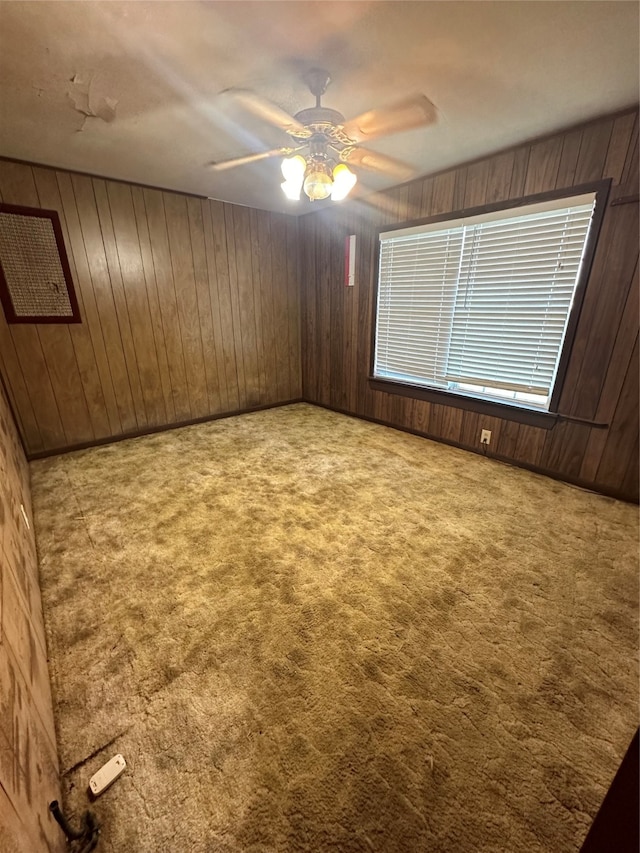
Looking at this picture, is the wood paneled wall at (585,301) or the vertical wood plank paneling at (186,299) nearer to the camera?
the wood paneled wall at (585,301)

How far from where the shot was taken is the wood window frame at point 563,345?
2.25 meters

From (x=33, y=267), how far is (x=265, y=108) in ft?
7.59

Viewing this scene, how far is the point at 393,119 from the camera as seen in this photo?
2.00 m

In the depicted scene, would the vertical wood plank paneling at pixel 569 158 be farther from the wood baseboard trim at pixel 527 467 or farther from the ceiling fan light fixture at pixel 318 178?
the wood baseboard trim at pixel 527 467

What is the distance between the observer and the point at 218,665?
1355 millimetres

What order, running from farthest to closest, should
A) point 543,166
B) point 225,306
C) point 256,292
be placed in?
point 256,292
point 225,306
point 543,166

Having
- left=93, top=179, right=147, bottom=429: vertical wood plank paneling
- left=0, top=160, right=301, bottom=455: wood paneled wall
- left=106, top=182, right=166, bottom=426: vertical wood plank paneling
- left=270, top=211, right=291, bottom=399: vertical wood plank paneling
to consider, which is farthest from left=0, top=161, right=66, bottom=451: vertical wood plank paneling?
A: left=270, top=211, right=291, bottom=399: vertical wood plank paneling

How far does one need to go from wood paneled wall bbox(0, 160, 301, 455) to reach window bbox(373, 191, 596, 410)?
1.53 m

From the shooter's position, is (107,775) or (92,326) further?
(92,326)

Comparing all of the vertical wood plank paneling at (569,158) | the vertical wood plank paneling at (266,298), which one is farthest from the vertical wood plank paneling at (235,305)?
the vertical wood plank paneling at (569,158)

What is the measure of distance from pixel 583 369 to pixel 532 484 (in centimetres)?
89

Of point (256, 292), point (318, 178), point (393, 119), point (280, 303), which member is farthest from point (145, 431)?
point (393, 119)

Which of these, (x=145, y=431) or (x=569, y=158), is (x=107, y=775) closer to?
(x=145, y=431)

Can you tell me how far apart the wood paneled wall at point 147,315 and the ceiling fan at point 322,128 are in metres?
1.89
